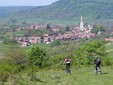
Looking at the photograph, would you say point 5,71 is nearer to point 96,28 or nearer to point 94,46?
point 94,46

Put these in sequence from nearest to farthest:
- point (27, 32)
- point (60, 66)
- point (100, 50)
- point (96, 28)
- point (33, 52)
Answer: point (60, 66) < point (33, 52) < point (100, 50) < point (27, 32) < point (96, 28)

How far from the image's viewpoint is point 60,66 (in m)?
24.0

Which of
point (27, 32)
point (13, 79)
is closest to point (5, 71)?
point (13, 79)

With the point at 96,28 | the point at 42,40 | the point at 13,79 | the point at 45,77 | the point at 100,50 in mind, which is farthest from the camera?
the point at 96,28

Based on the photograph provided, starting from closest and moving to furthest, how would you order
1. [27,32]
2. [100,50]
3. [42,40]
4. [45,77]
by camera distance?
[45,77] < [100,50] < [42,40] < [27,32]

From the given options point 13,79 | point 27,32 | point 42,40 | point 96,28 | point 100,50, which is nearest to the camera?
point 13,79

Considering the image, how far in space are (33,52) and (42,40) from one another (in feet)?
357

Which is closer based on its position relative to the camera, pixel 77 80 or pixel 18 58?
pixel 77 80

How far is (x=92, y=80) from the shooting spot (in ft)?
59.5

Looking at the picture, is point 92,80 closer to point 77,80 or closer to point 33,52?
point 77,80

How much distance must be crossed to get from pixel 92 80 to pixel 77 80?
824 millimetres

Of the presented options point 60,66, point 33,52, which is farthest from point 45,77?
point 33,52

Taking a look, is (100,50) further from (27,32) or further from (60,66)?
(27,32)

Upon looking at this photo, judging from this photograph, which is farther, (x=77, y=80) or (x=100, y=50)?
(x=100, y=50)
